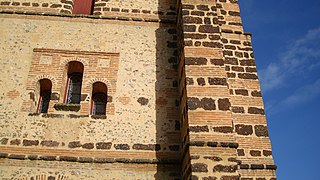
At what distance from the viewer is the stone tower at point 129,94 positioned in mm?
6191

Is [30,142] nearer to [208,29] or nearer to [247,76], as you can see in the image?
[208,29]

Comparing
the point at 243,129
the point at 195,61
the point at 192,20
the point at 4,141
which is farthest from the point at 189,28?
the point at 4,141

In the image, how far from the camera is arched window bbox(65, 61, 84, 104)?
7357mm

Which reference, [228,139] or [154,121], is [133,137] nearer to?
[154,121]

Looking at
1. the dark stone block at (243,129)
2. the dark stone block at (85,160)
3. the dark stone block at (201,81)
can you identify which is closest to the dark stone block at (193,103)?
the dark stone block at (201,81)

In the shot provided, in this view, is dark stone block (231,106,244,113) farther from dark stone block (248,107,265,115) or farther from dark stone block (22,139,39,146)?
dark stone block (22,139,39,146)

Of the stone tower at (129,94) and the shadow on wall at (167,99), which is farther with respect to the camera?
the shadow on wall at (167,99)

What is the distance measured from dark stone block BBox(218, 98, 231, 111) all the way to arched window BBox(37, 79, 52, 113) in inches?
137

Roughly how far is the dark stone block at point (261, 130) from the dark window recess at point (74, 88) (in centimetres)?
360

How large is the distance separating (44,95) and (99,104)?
115 cm

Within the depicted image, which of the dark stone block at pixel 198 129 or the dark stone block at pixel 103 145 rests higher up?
the dark stone block at pixel 198 129

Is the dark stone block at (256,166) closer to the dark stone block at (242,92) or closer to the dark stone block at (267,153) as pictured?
the dark stone block at (267,153)

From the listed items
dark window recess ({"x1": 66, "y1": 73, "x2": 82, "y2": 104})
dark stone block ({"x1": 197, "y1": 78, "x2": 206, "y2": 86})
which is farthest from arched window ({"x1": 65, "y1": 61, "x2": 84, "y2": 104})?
dark stone block ({"x1": 197, "y1": 78, "x2": 206, "y2": 86})

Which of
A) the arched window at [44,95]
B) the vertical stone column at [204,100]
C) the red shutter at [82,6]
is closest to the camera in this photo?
the vertical stone column at [204,100]
